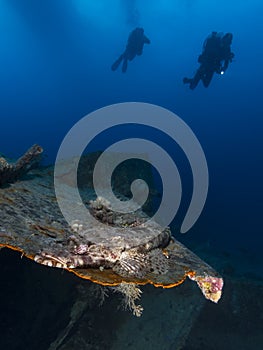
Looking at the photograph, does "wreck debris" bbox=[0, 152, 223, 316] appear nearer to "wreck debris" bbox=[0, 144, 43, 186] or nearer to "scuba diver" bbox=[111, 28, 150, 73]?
"wreck debris" bbox=[0, 144, 43, 186]

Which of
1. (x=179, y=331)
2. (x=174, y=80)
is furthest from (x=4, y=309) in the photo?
(x=174, y=80)

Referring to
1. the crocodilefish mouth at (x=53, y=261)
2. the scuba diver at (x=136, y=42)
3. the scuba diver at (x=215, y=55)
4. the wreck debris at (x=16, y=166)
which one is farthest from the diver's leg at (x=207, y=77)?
the crocodilefish mouth at (x=53, y=261)

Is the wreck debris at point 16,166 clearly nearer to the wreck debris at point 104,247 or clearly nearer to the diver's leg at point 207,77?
the wreck debris at point 104,247

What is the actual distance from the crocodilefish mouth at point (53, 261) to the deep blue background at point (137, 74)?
162 feet

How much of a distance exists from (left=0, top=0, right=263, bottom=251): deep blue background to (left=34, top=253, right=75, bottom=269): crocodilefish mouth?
49306mm

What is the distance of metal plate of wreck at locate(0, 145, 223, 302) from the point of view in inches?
101

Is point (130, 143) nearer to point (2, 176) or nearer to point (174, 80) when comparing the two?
point (2, 176)

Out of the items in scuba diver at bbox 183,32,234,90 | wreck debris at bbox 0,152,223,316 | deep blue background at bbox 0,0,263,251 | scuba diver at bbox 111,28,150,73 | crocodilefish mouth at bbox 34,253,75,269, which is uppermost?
deep blue background at bbox 0,0,263,251

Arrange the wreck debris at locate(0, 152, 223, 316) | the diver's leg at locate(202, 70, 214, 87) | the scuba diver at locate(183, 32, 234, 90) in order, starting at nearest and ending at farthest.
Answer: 1. the wreck debris at locate(0, 152, 223, 316)
2. the scuba diver at locate(183, 32, 234, 90)
3. the diver's leg at locate(202, 70, 214, 87)

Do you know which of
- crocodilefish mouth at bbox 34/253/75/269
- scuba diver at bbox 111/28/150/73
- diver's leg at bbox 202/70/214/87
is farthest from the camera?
scuba diver at bbox 111/28/150/73

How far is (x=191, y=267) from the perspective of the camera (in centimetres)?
305

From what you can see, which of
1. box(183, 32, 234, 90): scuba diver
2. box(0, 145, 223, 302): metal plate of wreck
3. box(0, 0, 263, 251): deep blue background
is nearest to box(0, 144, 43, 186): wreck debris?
box(0, 145, 223, 302): metal plate of wreck

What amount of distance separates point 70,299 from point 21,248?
3.83 metres

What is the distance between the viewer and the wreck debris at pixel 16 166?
4.12 meters
